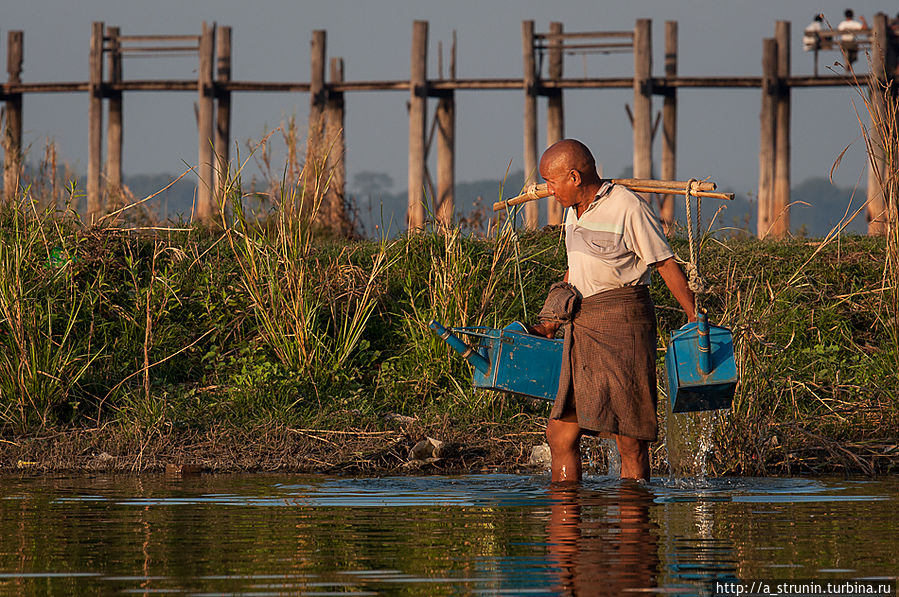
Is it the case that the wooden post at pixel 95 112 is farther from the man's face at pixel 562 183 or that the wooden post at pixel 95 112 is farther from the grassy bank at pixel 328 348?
the man's face at pixel 562 183

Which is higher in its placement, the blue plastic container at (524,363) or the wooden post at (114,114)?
the wooden post at (114,114)

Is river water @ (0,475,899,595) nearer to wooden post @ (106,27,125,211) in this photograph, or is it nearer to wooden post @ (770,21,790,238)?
wooden post @ (770,21,790,238)

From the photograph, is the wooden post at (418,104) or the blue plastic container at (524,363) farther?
the wooden post at (418,104)

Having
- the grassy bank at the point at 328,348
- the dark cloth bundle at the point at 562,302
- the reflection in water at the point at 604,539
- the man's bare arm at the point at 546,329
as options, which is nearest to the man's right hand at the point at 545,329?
the man's bare arm at the point at 546,329

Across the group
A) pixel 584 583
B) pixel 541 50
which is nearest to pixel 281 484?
pixel 584 583

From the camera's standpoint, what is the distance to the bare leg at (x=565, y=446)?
650 centimetres

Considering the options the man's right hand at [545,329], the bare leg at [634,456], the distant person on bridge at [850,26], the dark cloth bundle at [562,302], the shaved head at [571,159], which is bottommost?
the bare leg at [634,456]

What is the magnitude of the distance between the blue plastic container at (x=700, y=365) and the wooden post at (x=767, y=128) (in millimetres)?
13753

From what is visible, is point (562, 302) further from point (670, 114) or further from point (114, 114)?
point (114, 114)

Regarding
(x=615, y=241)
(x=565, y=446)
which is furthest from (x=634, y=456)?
(x=615, y=241)

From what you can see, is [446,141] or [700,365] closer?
[700,365]

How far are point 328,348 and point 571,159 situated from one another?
12.9 feet

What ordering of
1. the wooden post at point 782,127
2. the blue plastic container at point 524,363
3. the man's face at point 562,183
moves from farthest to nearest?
the wooden post at point 782,127 < the blue plastic container at point 524,363 < the man's face at point 562,183

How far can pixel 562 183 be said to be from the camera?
20.6ft
